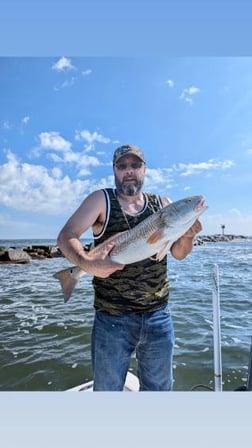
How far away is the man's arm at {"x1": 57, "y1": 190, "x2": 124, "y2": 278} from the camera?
1160 mm

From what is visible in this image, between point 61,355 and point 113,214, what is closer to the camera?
point 113,214

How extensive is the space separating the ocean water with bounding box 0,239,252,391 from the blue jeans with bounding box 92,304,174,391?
86 cm

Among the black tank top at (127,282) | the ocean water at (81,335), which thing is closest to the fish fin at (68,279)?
the black tank top at (127,282)

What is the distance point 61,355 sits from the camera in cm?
307

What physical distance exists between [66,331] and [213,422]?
2.48 m

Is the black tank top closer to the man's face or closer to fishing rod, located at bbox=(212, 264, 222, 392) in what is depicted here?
the man's face

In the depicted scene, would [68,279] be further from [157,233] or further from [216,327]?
[216,327]

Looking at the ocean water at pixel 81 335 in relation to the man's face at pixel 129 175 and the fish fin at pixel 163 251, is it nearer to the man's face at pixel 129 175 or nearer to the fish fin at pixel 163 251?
the fish fin at pixel 163 251

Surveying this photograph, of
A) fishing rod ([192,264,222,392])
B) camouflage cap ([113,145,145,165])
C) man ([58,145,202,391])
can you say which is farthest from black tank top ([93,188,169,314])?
fishing rod ([192,264,222,392])

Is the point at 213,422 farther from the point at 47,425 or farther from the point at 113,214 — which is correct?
the point at 113,214

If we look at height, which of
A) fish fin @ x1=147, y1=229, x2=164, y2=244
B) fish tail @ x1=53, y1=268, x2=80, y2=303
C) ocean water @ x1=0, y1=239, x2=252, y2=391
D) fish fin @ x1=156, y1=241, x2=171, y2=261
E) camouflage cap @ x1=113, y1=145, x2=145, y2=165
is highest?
camouflage cap @ x1=113, y1=145, x2=145, y2=165

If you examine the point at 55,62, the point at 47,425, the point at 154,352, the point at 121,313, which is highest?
the point at 55,62

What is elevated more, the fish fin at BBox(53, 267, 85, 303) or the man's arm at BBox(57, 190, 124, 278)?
the man's arm at BBox(57, 190, 124, 278)

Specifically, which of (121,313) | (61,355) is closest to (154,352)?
(121,313)
